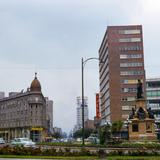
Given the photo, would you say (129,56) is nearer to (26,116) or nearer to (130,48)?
(130,48)

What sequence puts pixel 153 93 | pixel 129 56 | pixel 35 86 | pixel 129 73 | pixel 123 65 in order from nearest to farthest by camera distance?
pixel 129 73 → pixel 129 56 → pixel 123 65 → pixel 35 86 → pixel 153 93

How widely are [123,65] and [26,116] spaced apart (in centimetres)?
3723

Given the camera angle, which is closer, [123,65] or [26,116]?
[26,116]

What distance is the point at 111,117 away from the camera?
136250 mm

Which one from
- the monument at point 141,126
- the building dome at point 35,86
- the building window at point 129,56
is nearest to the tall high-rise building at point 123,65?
the building window at point 129,56

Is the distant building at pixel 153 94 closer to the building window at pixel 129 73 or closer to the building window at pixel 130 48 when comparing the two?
the building window at pixel 129 73

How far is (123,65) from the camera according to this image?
141 meters

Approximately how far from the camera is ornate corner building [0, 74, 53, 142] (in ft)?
442

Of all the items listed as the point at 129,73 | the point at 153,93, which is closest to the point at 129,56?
the point at 129,73

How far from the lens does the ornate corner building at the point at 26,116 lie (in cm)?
13462

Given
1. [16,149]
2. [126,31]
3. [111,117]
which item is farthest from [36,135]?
[16,149]

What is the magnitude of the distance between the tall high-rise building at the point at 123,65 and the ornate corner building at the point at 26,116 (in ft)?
75.7

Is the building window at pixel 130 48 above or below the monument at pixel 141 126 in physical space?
above

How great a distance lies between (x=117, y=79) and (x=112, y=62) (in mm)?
6243
